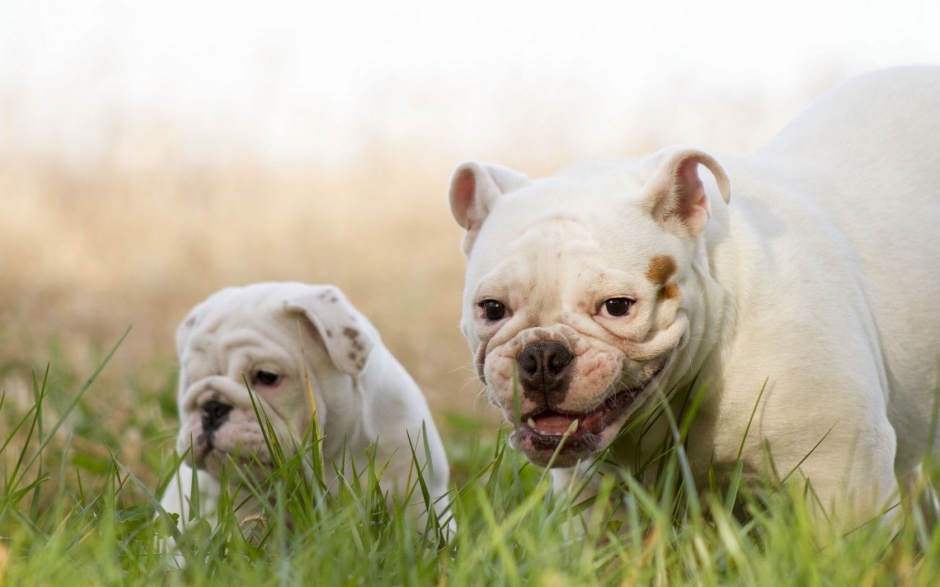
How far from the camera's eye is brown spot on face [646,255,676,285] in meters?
3.26

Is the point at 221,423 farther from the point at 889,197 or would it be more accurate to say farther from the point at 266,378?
the point at 889,197

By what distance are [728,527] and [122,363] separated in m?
6.42

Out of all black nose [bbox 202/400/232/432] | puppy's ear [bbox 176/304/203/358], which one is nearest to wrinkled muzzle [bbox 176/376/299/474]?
black nose [bbox 202/400/232/432]

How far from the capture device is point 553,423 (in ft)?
10.9

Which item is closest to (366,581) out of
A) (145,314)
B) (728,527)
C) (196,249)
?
(728,527)

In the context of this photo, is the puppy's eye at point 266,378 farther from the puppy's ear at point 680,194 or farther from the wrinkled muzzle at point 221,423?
the puppy's ear at point 680,194

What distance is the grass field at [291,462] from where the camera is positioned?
2457 millimetres

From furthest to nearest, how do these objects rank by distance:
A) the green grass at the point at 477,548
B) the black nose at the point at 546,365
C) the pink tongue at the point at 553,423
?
the pink tongue at the point at 553,423
the black nose at the point at 546,365
the green grass at the point at 477,548

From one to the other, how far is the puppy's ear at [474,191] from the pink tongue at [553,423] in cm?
80

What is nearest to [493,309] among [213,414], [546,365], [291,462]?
[546,365]

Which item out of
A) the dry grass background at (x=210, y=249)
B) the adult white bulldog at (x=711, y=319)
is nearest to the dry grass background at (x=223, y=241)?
the dry grass background at (x=210, y=249)

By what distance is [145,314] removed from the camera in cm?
957

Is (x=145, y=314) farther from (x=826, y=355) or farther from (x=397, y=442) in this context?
(x=826, y=355)

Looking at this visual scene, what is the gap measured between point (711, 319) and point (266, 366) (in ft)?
6.45
